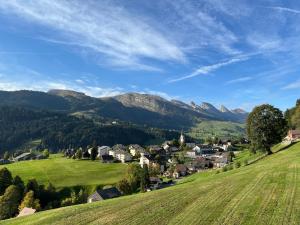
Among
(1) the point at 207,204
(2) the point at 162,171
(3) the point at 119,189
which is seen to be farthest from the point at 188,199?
(2) the point at 162,171

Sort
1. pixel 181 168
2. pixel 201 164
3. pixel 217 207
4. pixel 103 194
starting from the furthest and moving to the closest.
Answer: pixel 201 164, pixel 181 168, pixel 103 194, pixel 217 207

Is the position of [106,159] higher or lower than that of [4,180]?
higher

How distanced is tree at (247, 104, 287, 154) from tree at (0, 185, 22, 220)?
65.8m

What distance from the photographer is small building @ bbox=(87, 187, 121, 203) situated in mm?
95394

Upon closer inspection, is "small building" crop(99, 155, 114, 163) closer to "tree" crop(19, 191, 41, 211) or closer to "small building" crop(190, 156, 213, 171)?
"small building" crop(190, 156, 213, 171)

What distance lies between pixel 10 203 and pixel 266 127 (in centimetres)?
7044

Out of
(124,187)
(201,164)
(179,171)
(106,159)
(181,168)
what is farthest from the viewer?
(106,159)

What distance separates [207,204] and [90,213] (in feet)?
42.6

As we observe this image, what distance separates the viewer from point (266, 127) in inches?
3536

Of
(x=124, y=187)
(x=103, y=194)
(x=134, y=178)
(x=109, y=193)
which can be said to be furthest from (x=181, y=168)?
(x=103, y=194)

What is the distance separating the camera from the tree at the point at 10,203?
96375 mm

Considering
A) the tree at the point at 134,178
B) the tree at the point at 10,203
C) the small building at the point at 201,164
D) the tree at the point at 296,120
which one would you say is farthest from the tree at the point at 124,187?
the tree at the point at 296,120

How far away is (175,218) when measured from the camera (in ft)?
108

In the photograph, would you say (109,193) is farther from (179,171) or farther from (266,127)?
(179,171)
